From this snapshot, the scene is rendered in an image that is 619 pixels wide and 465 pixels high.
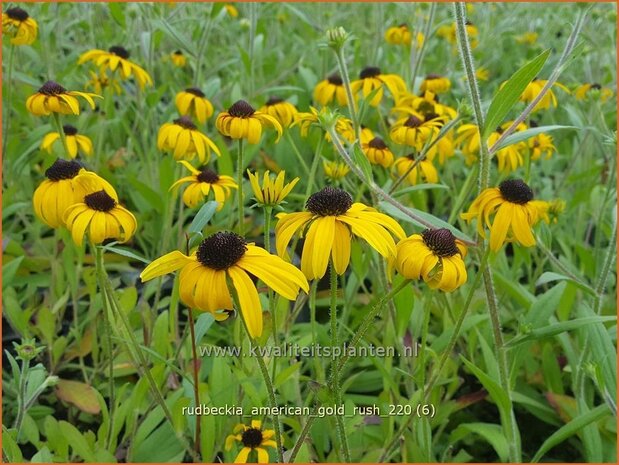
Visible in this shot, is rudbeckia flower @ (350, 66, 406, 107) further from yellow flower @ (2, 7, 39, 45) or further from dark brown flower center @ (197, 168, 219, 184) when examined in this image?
yellow flower @ (2, 7, 39, 45)

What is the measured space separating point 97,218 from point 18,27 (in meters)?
1.36

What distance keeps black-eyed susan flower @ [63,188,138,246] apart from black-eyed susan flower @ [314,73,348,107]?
115cm

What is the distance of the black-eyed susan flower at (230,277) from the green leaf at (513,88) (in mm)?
590

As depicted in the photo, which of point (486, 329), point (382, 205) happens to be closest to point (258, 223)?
point (486, 329)

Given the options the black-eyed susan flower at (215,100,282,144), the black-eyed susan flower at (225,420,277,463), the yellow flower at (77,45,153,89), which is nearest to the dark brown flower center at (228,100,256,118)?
the black-eyed susan flower at (215,100,282,144)

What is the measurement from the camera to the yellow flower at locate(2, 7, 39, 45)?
2.25m

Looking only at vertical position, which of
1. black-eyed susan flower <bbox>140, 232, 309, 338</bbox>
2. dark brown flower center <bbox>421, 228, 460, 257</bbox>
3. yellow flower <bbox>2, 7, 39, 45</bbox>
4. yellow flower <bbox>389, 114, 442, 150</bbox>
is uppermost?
yellow flower <bbox>2, 7, 39, 45</bbox>

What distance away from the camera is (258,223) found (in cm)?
263

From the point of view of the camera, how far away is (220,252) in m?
1.00

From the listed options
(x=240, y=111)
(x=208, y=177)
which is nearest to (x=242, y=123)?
(x=240, y=111)

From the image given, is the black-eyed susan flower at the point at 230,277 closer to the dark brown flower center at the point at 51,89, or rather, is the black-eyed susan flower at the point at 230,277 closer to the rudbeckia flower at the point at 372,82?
the dark brown flower center at the point at 51,89

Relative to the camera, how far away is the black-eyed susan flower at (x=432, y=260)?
1069 mm

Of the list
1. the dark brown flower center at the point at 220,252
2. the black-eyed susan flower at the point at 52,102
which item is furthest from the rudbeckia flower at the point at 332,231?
the black-eyed susan flower at the point at 52,102

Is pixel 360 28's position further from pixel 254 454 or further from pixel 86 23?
pixel 254 454
